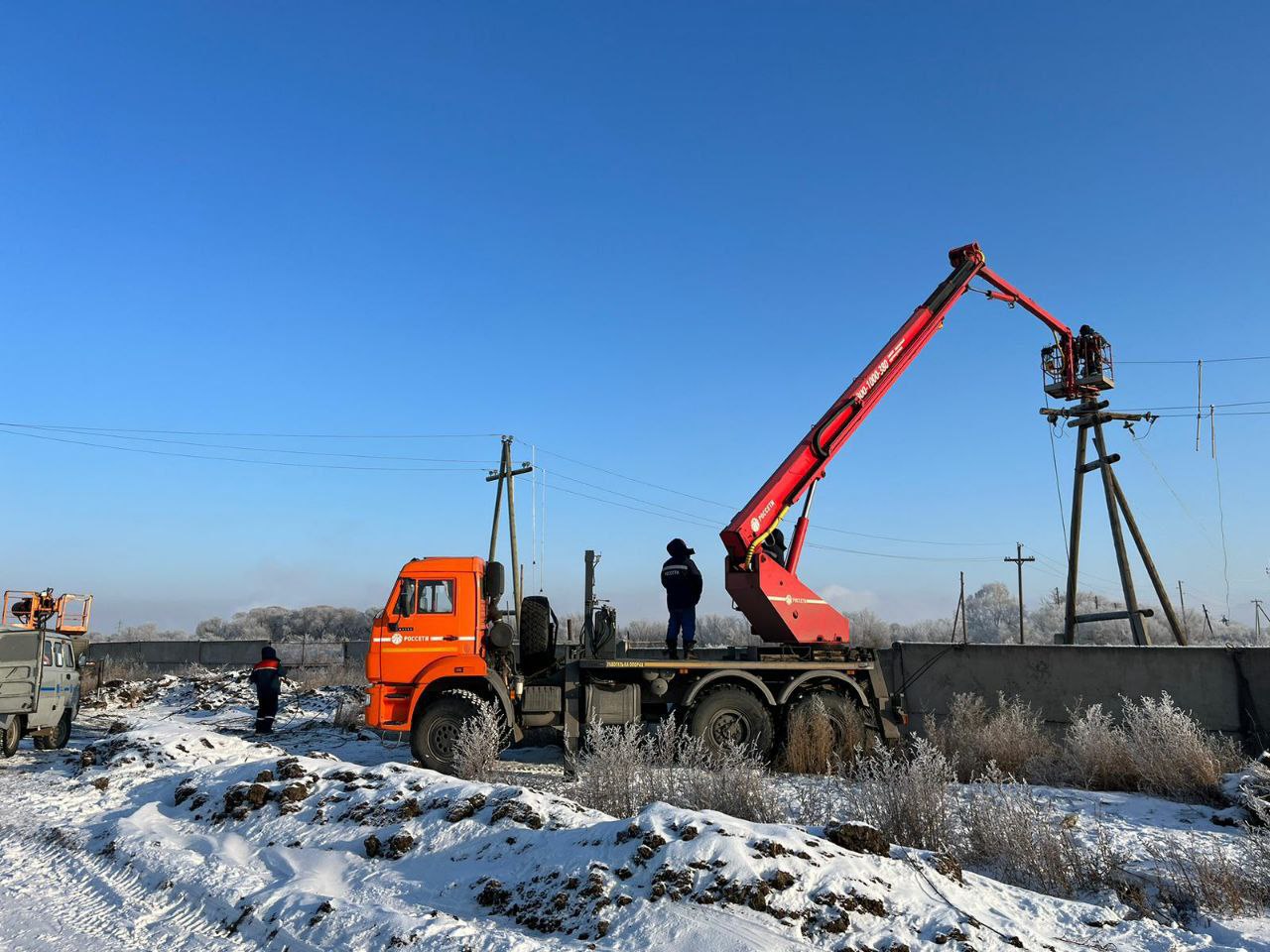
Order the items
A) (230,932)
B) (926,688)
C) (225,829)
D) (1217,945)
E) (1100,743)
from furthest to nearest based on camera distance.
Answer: (926,688)
(1100,743)
(225,829)
(230,932)
(1217,945)

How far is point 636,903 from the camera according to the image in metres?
4.84

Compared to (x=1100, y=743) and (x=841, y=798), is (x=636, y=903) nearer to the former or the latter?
(x=841, y=798)

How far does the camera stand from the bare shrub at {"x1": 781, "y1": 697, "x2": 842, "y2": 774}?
11109 mm

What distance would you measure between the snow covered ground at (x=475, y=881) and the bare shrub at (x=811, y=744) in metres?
3.29

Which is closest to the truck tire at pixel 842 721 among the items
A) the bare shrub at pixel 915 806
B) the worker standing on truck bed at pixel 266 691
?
the bare shrub at pixel 915 806

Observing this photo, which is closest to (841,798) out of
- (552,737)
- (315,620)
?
(552,737)

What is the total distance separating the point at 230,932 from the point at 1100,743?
29.2 ft

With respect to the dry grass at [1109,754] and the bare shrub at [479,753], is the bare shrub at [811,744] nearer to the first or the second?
the dry grass at [1109,754]

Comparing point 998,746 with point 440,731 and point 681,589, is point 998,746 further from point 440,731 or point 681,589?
point 440,731

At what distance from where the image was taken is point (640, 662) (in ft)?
37.9

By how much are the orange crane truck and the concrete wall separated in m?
2.46

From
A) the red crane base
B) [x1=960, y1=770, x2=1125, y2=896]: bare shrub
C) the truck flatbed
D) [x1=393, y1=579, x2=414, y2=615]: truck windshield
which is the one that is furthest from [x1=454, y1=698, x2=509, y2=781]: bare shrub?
[x1=960, y1=770, x2=1125, y2=896]: bare shrub

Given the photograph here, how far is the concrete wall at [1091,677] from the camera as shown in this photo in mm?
11656

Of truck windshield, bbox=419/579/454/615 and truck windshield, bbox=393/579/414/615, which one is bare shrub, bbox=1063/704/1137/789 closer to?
truck windshield, bbox=419/579/454/615
